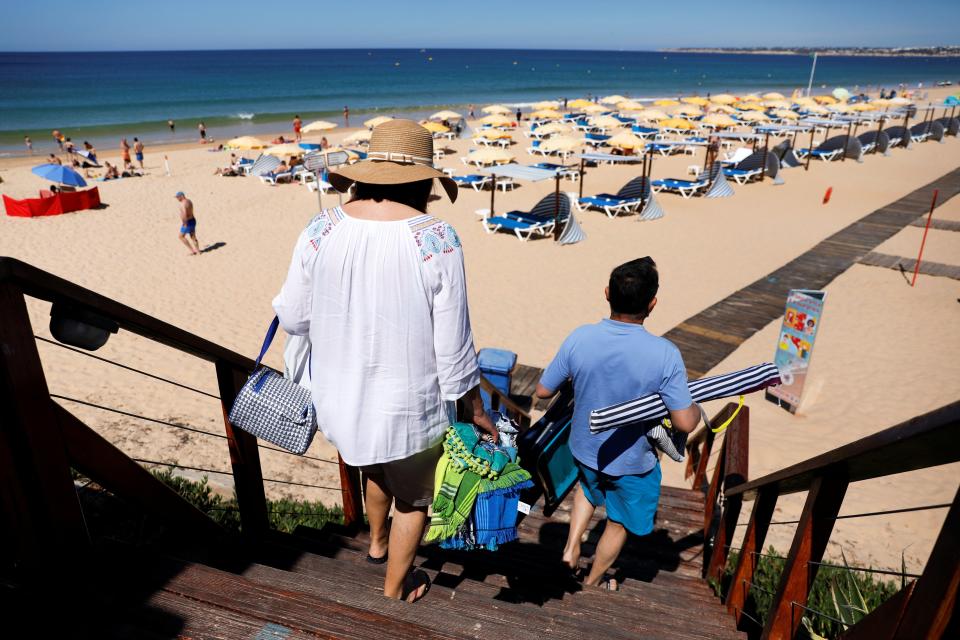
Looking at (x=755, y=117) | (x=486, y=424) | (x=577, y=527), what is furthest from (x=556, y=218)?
(x=755, y=117)

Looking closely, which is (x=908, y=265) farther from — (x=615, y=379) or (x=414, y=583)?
(x=414, y=583)

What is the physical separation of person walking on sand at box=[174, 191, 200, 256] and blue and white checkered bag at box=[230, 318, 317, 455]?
432 inches

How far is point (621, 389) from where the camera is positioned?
8.09 feet

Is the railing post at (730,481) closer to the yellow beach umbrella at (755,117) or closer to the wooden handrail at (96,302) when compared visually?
the wooden handrail at (96,302)

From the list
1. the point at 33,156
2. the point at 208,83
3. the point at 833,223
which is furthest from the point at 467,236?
the point at 208,83

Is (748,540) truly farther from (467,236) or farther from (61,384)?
(467,236)

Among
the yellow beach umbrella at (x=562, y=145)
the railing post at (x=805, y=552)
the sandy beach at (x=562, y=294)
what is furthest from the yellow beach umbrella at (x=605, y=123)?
the railing post at (x=805, y=552)

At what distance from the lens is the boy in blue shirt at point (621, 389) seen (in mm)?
2381

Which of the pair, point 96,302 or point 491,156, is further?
point 491,156

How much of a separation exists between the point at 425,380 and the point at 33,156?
3231cm

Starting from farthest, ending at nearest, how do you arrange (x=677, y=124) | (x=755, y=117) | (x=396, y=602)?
(x=755, y=117) → (x=677, y=124) → (x=396, y=602)

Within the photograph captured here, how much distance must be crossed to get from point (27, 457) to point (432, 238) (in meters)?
1.20

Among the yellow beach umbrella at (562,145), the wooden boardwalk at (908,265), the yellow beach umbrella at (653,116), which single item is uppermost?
the yellow beach umbrella at (653,116)

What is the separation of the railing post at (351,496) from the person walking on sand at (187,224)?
10.3 m
